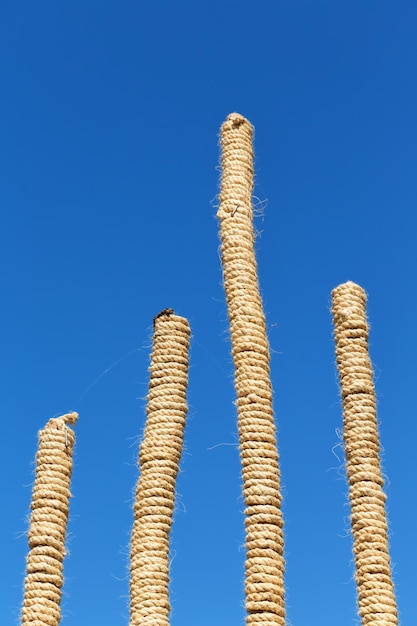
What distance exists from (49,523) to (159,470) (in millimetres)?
408

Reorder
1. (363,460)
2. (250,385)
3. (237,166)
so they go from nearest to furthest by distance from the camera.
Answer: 1. (363,460)
2. (250,385)
3. (237,166)

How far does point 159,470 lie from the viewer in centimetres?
347

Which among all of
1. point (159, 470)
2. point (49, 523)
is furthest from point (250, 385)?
point (49, 523)

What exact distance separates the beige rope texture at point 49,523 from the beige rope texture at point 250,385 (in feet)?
2.07

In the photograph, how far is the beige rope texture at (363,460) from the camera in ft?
10.4

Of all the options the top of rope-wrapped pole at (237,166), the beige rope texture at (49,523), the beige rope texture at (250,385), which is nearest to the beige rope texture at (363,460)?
the beige rope texture at (250,385)

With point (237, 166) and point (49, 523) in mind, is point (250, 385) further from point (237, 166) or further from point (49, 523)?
point (237, 166)

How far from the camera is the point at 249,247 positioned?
3.83 meters

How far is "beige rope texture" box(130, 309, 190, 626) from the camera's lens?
3246 mm

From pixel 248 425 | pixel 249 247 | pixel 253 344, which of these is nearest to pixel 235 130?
pixel 249 247

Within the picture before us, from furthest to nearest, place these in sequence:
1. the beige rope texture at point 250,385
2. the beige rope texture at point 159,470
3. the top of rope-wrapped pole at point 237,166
Result: the top of rope-wrapped pole at point 237,166, the beige rope texture at point 159,470, the beige rope texture at point 250,385

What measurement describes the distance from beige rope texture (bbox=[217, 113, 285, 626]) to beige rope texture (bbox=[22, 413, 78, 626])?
0.63m

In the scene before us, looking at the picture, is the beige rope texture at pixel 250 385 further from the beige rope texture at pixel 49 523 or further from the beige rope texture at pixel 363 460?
the beige rope texture at pixel 49 523

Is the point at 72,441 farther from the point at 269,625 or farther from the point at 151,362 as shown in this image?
the point at 269,625
